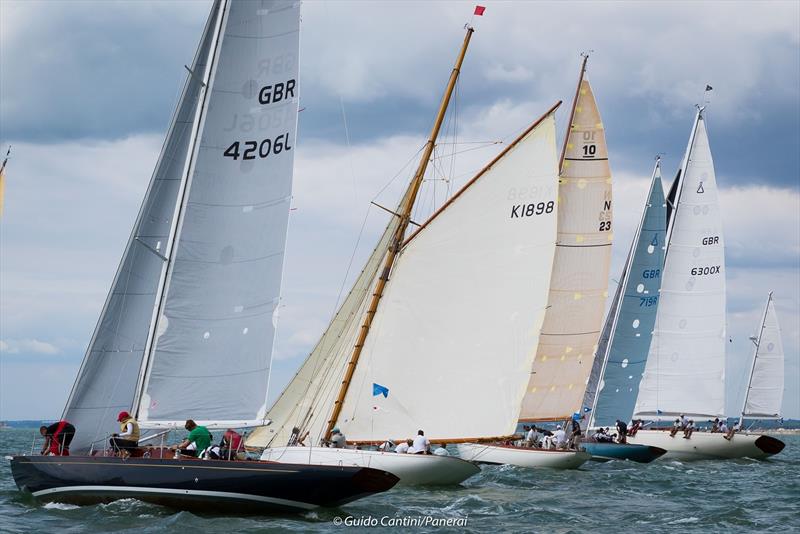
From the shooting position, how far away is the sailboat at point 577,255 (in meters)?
51.5

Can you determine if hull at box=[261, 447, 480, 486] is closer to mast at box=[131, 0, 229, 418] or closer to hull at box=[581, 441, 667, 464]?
mast at box=[131, 0, 229, 418]

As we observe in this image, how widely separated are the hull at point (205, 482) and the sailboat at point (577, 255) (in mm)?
26476

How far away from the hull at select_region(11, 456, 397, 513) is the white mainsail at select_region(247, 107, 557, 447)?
9.14m

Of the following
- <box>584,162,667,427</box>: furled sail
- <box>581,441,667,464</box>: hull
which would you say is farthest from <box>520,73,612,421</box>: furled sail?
<box>584,162,667,427</box>: furled sail

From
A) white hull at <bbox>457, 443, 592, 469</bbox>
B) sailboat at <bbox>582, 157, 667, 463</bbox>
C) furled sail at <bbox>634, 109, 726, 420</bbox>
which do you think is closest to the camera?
white hull at <bbox>457, 443, 592, 469</bbox>

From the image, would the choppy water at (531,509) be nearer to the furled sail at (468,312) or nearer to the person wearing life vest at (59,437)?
the person wearing life vest at (59,437)

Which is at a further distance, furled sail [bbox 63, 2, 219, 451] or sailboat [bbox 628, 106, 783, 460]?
sailboat [bbox 628, 106, 783, 460]

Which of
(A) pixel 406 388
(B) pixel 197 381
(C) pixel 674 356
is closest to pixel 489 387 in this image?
(A) pixel 406 388

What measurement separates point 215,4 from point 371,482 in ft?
40.4

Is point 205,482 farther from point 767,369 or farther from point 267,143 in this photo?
point 767,369

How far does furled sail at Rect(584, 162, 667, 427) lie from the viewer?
61531 millimetres

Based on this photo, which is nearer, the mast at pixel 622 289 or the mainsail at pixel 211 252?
the mainsail at pixel 211 252

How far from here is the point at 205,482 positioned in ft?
82.2

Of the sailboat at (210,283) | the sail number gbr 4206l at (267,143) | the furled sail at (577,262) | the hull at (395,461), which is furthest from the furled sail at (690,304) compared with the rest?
the sailboat at (210,283)
